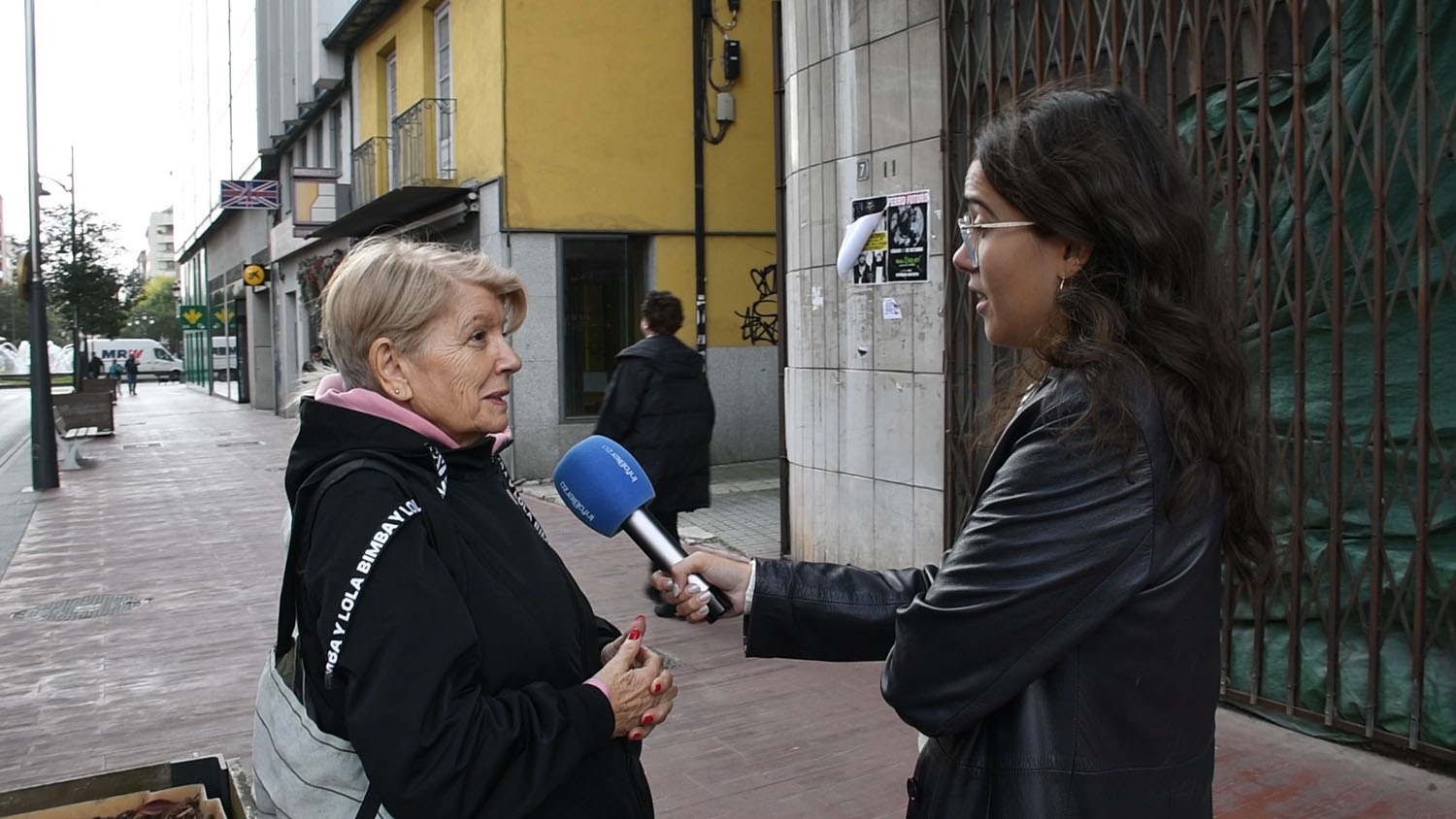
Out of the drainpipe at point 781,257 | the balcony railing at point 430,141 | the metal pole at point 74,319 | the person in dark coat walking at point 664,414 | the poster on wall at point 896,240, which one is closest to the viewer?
the poster on wall at point 896,240

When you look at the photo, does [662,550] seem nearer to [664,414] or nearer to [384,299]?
[384,299]

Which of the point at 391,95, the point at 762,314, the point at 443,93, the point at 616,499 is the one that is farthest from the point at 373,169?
the point at 616,499

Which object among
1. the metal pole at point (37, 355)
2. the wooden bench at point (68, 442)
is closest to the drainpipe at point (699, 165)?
the metal pole at point (37, 355)

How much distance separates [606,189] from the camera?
14867 mm

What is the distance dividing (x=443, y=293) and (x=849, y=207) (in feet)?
18.9

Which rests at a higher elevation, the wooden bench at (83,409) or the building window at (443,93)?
the building window at (443,93)

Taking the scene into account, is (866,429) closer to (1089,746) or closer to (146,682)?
(146,682)

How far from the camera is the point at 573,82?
1466 centimetres

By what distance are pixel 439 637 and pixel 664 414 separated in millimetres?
5729

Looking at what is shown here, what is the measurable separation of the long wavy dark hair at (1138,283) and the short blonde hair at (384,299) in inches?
39.1

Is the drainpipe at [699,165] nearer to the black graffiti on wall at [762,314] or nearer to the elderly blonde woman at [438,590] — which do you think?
the black graffiti on wall at [762,314]

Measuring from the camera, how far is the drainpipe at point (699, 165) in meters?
15.0

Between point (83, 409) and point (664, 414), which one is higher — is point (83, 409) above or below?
below

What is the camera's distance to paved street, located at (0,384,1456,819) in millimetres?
4625
